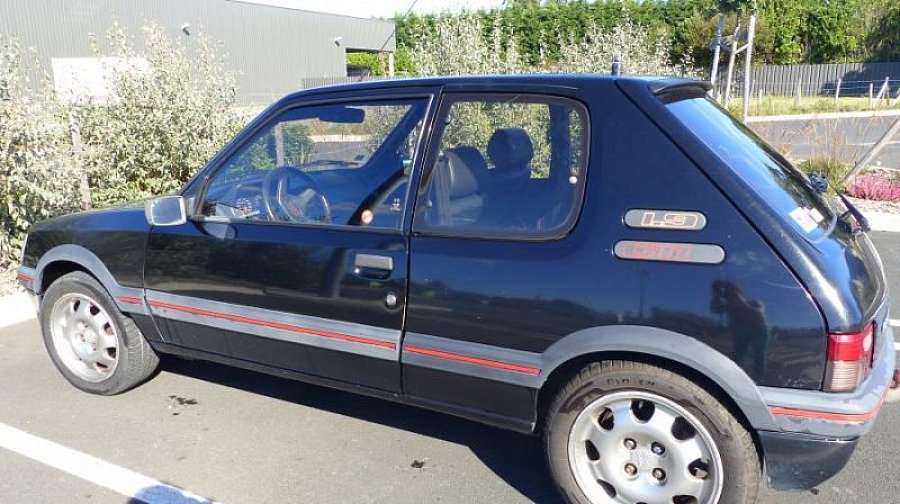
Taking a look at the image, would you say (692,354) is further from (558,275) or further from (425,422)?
(425,422)

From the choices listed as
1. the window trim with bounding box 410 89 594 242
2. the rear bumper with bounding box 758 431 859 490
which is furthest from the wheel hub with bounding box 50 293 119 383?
the rear bumper with bounding box 758 431 859 490

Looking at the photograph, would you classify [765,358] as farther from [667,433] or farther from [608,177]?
[608,177]

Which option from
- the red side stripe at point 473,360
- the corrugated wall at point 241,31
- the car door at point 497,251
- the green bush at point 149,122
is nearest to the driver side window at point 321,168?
the car door at point 497,251

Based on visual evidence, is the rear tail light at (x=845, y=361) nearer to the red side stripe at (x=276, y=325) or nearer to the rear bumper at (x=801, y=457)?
the rear bumper at (x=801, y=457)

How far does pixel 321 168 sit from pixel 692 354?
2122 mm

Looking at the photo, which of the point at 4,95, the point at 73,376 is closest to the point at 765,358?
the point at 73,376

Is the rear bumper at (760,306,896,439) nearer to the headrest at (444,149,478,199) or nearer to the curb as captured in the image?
the headrest at (444,149,478,199)

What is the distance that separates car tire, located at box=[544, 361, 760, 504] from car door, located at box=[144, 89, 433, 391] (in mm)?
812

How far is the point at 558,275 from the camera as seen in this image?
261 centimetres

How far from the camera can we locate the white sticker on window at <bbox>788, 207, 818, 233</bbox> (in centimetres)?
246

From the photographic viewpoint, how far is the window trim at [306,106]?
3.01 m

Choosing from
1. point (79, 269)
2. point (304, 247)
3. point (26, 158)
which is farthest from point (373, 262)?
point (26, 158)

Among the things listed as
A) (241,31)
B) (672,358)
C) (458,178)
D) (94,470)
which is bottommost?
(94,470)

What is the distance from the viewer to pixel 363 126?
11.6 ft
